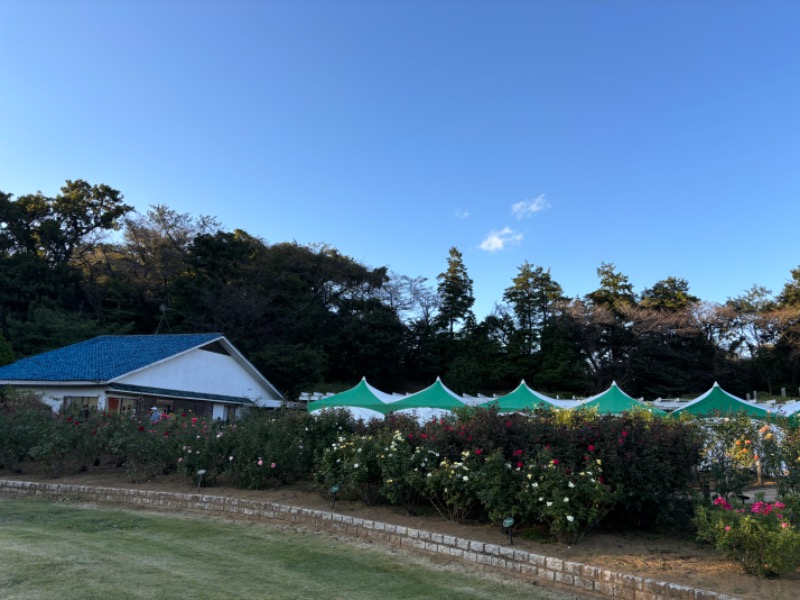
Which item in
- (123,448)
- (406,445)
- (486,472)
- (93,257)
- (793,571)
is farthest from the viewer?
(93,257)

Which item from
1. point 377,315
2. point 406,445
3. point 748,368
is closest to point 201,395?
point 377,315

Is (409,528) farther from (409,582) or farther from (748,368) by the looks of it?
(748,368)

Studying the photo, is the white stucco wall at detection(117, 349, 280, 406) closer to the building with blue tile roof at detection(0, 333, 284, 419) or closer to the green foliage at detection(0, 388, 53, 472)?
the building with blue tile roof at detection(0, 333, 284, 419)

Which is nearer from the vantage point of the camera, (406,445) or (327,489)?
(406,445)

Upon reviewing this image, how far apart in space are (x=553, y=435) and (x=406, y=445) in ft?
6.89

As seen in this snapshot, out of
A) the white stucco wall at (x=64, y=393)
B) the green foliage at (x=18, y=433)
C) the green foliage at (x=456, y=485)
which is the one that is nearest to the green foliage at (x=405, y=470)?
the green foliage at (x=456, y=485)

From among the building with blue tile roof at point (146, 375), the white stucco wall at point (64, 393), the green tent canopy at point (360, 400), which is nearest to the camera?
the green tent canopy at point (360, 400)

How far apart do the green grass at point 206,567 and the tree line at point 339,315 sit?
26.0 meters

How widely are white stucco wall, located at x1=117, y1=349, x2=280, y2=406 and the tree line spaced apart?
474 centimetres

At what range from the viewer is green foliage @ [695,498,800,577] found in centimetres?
468

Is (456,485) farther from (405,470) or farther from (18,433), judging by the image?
(18,433)

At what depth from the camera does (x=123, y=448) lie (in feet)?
35.1

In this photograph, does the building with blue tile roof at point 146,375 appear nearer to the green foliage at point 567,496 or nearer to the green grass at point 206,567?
the green grass at point 206,567

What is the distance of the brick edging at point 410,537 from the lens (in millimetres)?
4848
